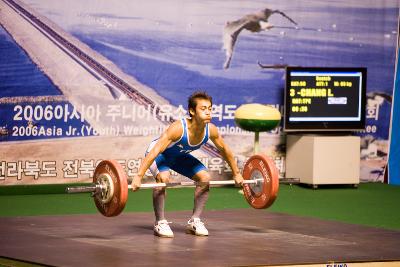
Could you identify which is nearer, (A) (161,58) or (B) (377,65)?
(A) (161,58)

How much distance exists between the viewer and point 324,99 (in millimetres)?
11664

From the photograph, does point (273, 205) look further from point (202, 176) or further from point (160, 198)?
point (160, 198)

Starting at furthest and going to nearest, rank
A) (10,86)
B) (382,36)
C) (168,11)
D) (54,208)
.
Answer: (382,36) < (168,11) < (10,86) < (54,208)

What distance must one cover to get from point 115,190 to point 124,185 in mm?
110

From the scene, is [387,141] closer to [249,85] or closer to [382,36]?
[382,36]

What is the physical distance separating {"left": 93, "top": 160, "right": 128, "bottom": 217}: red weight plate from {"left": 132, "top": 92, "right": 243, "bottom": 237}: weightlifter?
0.48 feet

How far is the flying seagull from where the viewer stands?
1151 centimetres

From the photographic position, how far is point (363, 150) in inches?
488

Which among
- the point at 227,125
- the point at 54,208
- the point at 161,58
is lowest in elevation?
the point at 54,208

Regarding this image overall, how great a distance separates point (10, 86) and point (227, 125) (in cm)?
266

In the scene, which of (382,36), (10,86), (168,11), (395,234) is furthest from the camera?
(382,36)

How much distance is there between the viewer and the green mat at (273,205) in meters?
9.41

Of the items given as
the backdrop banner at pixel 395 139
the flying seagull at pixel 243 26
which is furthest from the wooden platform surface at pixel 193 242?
the backdrop banner at pixel 395 139

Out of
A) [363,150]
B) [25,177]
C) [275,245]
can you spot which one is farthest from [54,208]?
[363,150]
